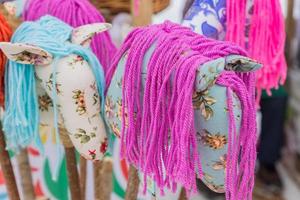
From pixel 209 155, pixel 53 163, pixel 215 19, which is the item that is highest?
pixel 215 19

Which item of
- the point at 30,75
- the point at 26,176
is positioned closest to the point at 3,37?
the point at 30,75

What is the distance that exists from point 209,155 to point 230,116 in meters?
0.05

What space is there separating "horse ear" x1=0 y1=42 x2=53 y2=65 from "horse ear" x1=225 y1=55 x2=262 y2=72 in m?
0.21

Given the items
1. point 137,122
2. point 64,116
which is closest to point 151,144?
point 137,122

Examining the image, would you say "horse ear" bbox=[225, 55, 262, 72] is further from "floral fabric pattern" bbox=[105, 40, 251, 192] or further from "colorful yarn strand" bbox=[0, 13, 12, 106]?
"colorful yarn strand" bbox=[0, 13, 12, 106]

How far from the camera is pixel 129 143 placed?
1.70ft

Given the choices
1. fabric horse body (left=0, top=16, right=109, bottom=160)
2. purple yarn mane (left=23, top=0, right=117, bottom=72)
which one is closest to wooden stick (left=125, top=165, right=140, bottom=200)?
fabric horse body (left=0, top=16, right=109, bottom=160)

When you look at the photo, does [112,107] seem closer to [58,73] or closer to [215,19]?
[58,73]

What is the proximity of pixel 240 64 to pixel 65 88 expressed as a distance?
0.21 meters

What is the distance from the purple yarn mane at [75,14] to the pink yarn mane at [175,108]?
0.52 feet

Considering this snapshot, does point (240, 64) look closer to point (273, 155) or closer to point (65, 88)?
point (65, 88)

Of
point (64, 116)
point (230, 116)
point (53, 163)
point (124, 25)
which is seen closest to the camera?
point (230, 116)

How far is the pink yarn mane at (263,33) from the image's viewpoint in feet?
1.92

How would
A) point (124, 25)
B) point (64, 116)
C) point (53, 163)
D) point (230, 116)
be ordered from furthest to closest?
1. point (53, 163)
2. point (124, 25)
3. point (64, 116)
4. point (230, 116)
